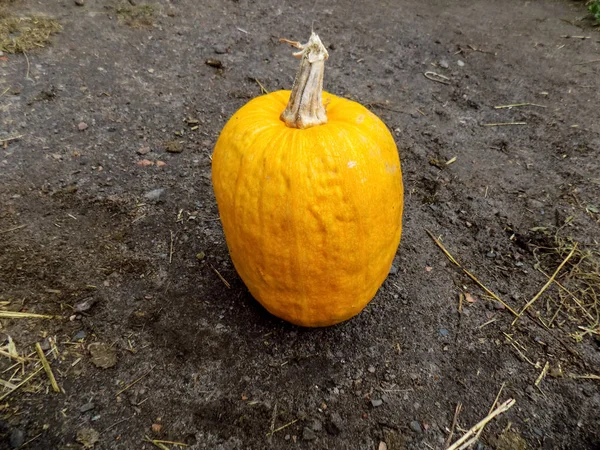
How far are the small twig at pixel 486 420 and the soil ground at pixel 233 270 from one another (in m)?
0.03

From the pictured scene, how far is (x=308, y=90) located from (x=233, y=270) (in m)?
1.28

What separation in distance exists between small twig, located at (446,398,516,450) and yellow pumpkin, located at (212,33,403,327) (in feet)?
2.75

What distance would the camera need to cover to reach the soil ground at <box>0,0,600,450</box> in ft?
6.66

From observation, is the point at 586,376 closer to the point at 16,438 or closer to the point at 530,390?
the point at 530,390

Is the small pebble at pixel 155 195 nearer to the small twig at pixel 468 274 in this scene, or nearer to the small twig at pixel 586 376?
the small twig at pixel 468 274

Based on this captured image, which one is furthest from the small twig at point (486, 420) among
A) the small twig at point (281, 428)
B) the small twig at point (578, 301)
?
the small twig at point (578, 301)

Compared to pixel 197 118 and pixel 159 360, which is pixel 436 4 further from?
pixel 159 360

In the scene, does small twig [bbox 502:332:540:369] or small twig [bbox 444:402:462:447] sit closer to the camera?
small twig [bbox 444:402:462:447]

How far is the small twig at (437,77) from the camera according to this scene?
449 cm

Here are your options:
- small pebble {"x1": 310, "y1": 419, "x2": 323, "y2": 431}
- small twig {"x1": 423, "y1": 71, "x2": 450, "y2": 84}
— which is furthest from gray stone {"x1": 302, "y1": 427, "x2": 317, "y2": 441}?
small twig {"x1": 423, "y1": 71, "x2": 450, "y2": 84}

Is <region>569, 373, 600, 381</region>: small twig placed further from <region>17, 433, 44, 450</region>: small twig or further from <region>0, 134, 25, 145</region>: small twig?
<region>0, 134, 25, 145</region>: small twig

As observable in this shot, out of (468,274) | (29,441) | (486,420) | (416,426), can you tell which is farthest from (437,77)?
(29,441)

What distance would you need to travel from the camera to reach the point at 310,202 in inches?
67.9

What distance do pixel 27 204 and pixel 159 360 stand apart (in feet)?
5.00
